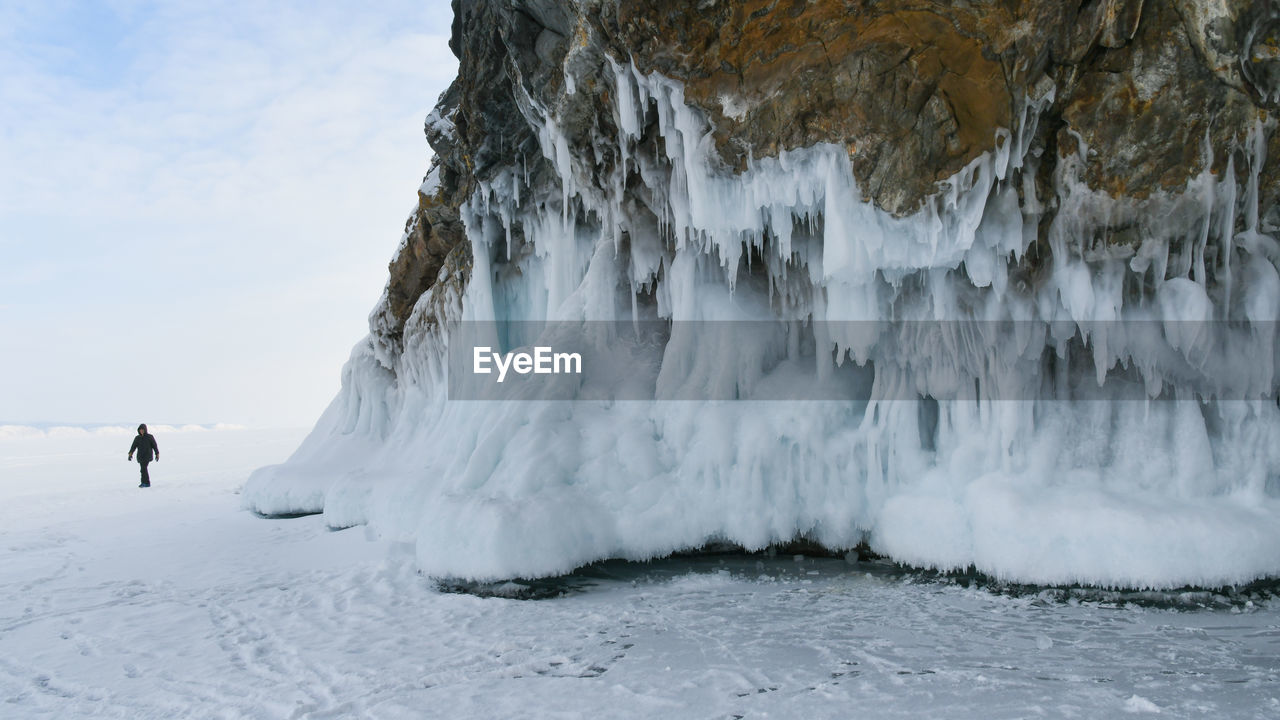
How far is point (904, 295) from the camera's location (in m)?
7.16

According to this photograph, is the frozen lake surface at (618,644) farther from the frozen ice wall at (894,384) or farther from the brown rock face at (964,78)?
the brown rock face at (964,78)

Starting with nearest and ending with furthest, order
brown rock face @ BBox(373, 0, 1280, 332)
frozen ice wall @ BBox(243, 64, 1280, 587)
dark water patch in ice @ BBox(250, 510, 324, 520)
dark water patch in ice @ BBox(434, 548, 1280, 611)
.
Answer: brown rock face @ BBox(373, 0, 1280, 332), dark water patch in ice @ BBox(434, 548, 1280, 611), frozen ice wall @ BBox(243, 64, 1280, 587), dark water patch in ice @ BBox(250, 510, 324, 520)

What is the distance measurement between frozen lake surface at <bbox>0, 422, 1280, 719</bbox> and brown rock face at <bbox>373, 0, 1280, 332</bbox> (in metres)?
3.59

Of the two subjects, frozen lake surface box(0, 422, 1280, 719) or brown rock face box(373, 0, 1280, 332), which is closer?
frozen lake surface box(0, 422, 1280, 719)

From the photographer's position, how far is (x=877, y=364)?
784 cm

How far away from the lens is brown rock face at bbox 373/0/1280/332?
5.40 m

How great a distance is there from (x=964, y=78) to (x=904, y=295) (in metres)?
2.12

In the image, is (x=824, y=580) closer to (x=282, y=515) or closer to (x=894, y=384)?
(x=894, y=384)

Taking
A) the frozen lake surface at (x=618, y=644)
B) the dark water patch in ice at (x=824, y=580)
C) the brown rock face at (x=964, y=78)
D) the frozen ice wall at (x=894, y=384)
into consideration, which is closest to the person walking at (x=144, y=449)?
the frozen lake surface at (x=618, y=644)

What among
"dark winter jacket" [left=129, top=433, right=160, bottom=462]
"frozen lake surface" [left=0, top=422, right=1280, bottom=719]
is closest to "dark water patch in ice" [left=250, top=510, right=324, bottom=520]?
"frozen lake surface" [left=0, top=422, right=1280, bottom=719]

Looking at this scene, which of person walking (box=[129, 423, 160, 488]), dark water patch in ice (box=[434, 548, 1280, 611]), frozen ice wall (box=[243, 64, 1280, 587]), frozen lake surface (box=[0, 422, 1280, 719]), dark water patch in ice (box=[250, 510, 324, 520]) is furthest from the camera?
person walking (box=[129, 423, 160, 488])

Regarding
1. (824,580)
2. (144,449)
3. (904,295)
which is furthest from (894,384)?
(144,449)

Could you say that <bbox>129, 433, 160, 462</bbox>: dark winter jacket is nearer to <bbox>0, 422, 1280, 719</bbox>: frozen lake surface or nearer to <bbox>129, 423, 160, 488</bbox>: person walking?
<bbox>129, 423, 160, 488</bbox>: person walking

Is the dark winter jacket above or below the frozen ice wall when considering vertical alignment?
below
